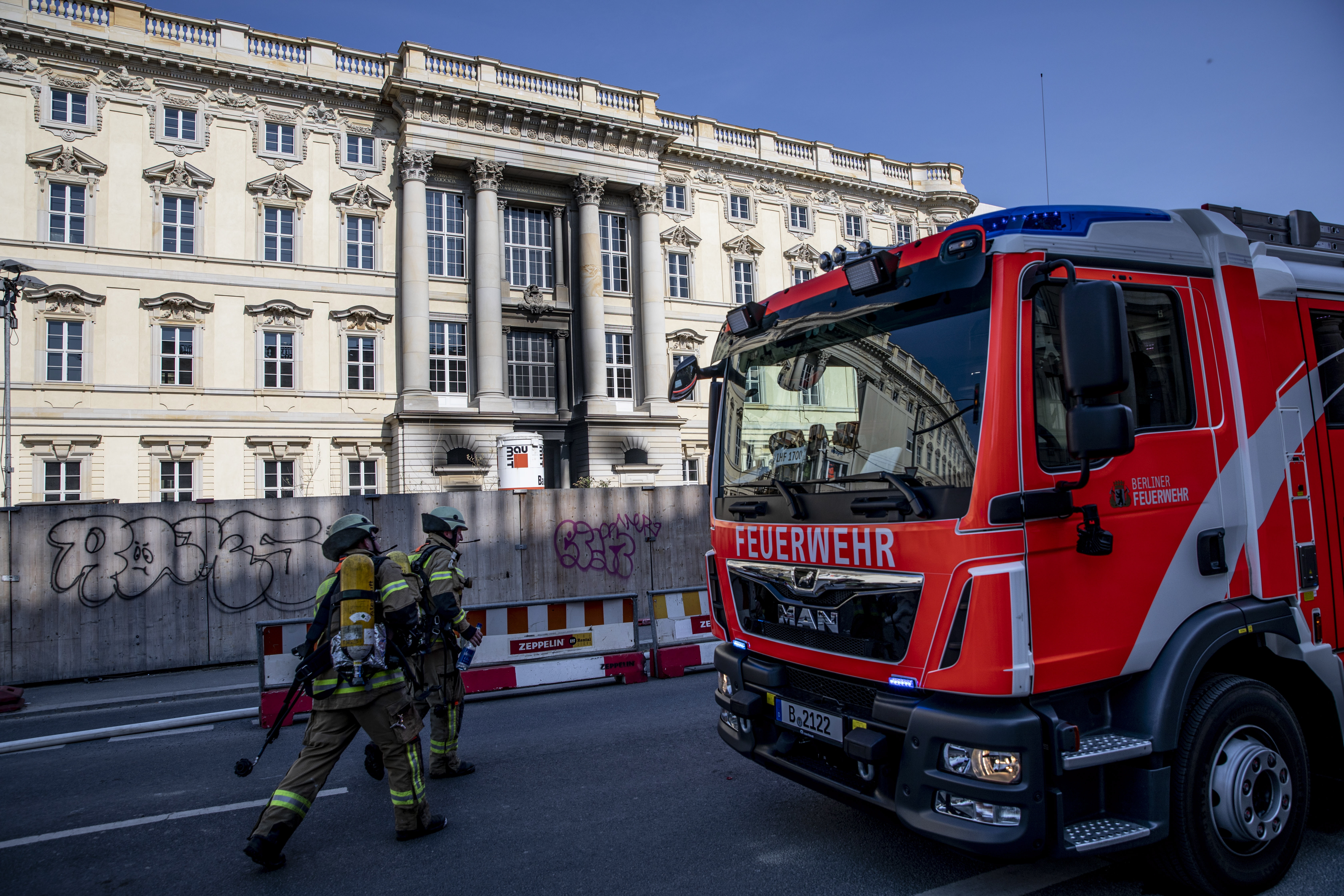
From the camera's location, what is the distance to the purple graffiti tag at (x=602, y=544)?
1422 cm

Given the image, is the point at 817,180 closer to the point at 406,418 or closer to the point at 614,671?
the point at 406,418

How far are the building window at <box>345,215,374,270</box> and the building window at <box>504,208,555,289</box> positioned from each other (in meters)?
5.05

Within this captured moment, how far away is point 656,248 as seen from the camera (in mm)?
32438

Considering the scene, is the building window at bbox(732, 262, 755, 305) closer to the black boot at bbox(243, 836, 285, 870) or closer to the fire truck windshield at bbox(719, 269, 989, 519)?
the fire truck windshield at bbox(719, 269, 989, 519)

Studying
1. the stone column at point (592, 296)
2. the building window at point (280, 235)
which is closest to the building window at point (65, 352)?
the building window at point (280, 235)

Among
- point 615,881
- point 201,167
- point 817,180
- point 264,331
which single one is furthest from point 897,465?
point 817,180

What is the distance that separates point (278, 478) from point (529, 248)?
12861 mm

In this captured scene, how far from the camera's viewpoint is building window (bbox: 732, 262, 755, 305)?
34.9 m

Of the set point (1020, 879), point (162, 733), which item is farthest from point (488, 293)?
point (1020, 879)

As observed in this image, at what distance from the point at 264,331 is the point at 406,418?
5545 mm

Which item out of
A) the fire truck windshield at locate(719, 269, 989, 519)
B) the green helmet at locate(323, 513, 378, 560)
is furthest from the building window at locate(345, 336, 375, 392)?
the fire truck windshield at locate(719, 269, 989, 519)

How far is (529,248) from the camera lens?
3162cm

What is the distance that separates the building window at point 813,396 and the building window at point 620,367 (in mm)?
28235

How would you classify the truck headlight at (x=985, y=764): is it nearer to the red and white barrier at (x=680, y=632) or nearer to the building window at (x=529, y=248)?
the red and white barrier at (x=680, y=632)
